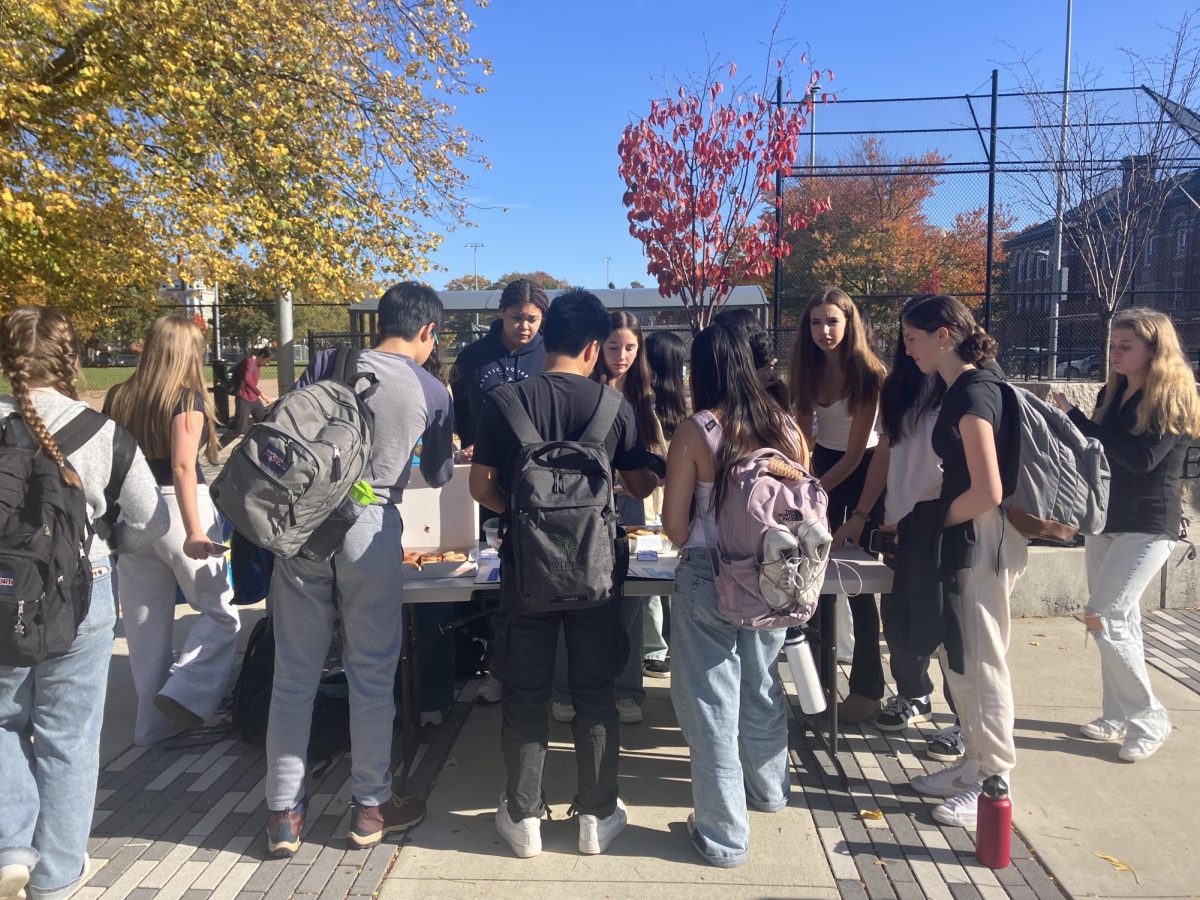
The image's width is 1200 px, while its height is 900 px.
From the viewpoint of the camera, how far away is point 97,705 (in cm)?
266

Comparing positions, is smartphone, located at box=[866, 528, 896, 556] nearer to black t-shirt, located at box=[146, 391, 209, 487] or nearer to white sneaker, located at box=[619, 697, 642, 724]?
white sneaker, located at box=[619, 697, 642, 724]

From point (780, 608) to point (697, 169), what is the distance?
17.1 ft

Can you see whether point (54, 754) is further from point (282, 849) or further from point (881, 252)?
point (881, 252)

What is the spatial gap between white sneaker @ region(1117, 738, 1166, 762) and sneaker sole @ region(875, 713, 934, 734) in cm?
78

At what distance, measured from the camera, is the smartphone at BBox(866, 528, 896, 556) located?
3260 mm

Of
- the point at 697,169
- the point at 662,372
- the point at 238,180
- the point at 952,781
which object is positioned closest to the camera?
the point at 952,781

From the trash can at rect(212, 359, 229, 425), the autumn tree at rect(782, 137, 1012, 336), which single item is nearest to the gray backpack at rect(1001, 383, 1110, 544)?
the trash can at rect(212, 359, 229, 425)

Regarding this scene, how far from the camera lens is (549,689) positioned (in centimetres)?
285

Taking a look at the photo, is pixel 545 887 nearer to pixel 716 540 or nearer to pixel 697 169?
pixel 716 540

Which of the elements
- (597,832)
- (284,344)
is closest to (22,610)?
(597,832)

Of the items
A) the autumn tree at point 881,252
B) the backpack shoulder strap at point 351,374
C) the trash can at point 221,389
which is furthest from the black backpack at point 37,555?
the autumn tree at point 881,252

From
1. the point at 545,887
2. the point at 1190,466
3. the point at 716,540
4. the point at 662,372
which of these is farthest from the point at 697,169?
the point at 545,887

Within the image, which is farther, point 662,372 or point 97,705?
point 662,372

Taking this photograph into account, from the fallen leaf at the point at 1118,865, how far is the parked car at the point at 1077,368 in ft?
35.7
